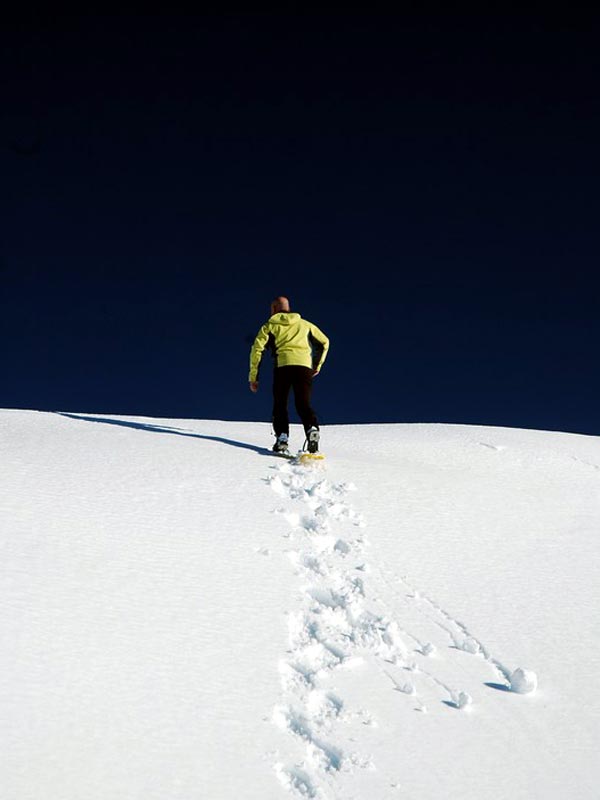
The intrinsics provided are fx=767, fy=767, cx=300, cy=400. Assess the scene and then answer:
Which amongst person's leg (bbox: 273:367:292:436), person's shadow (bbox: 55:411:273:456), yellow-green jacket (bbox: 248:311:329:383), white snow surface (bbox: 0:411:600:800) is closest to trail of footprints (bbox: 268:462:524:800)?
white snow surface (bbox: 0:411:600:800)

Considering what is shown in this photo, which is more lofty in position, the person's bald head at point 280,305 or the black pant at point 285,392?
the person's bald head at point 280,305

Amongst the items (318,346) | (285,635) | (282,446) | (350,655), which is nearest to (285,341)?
(318,346)

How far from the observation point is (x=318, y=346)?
29.5 ft

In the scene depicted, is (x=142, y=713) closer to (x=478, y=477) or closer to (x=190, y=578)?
(x=190, y=578)

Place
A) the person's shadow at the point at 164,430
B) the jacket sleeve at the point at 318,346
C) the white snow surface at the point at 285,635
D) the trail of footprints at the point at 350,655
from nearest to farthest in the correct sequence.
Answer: the white snow surface at the point at 285,635 → the trail of footprints at the point at 350,655 → the jacket sleeve at the point at 318,346 → the person's shadow at the point at 164,430

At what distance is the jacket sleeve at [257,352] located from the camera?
8.59m

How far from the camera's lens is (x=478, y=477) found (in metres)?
9.10

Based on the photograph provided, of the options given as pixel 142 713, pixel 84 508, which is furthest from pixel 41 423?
pixel 142 713

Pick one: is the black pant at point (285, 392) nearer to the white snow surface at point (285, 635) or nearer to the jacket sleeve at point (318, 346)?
the jacket sleeve at point (318, 346)

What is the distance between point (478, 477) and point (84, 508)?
4.89 m

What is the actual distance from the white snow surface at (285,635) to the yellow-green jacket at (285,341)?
4.29 feet

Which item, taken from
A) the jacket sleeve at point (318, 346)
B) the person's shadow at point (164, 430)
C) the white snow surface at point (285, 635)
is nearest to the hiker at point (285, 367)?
the jacket sleeve at point (318, 346)

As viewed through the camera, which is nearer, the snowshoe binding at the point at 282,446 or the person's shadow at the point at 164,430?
the snowshoe binding at the point at 282,446

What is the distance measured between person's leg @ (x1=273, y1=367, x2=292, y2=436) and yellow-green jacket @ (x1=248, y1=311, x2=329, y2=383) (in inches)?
4.0
